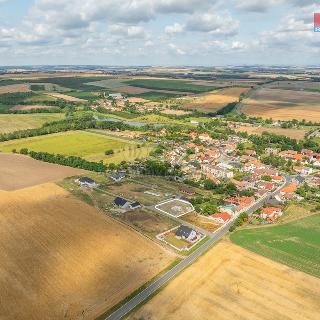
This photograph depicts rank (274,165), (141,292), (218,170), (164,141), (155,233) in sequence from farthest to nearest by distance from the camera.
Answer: (164,141) < (274,165) < (218,170) < (155,233) < (141,292)

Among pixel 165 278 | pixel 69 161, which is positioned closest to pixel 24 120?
pixel 69 161

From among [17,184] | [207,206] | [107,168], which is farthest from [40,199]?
[207,206]

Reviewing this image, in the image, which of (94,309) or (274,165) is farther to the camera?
(274,165)

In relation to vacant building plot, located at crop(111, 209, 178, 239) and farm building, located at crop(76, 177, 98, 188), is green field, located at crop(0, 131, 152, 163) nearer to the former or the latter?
farm building, located at crop(76, 177, 98, 188)

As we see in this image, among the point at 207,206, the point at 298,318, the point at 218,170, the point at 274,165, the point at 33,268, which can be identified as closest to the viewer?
the point at 298,318

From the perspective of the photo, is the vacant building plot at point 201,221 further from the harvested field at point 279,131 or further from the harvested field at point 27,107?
the harvested field at point 27,107

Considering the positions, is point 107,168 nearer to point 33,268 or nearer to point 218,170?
point 218,170

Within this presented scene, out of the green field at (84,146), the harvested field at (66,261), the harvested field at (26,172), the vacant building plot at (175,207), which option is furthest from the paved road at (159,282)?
the green field at (84,146)
